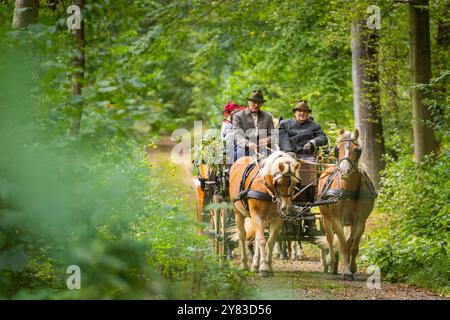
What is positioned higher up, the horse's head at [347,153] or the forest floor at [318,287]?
the horse's head at [347,153]

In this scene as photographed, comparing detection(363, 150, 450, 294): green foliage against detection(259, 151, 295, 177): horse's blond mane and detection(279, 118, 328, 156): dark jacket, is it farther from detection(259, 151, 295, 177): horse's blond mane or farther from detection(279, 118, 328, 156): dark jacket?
detection(259, 151, 295, 177): horse's blond mane

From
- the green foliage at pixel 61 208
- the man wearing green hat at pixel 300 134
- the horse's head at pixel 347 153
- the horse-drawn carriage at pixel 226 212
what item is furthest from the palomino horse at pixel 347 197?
the green foliage at pixel 61 208

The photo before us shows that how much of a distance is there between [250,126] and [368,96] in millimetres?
4369

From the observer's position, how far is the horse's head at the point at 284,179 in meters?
11.8

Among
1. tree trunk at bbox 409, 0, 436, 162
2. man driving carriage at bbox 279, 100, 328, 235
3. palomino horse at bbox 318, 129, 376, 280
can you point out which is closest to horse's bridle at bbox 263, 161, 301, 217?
palomino horse at bbox 318, 129, 376, 280

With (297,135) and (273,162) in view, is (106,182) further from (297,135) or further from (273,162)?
(297,135)

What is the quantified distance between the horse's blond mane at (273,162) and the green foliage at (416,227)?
7.36ft

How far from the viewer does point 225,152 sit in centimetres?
1370

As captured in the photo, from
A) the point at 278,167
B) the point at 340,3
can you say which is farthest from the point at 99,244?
the point at 340,3

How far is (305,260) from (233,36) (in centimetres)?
1192

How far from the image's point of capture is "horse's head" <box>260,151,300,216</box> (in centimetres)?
1184

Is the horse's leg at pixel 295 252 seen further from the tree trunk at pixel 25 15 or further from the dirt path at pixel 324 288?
the tree trunk at pixel 25 15

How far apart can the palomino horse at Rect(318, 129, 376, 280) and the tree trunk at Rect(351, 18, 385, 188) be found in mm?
4936
